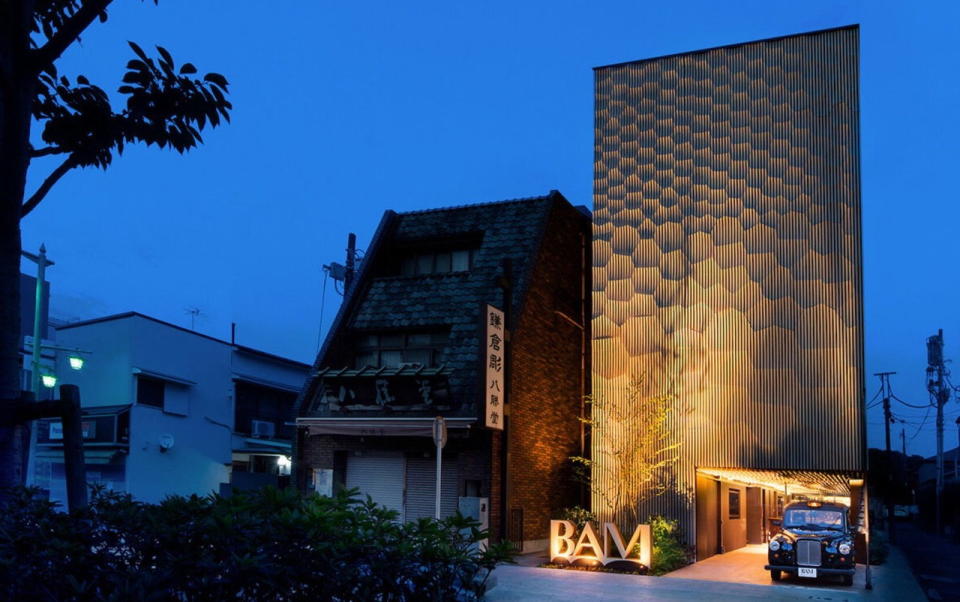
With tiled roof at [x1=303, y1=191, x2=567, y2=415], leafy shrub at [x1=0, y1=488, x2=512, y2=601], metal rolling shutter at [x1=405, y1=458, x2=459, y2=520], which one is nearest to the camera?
leafy shrub at [x1=0, y1=488, x2=512, y2=601]

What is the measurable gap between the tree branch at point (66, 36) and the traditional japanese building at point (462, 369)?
48.9ft

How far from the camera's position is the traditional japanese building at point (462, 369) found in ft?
72.4

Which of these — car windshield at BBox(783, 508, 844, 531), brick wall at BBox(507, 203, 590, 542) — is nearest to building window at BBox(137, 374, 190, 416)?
brick wall at BBox(507, 203, 590, 542)

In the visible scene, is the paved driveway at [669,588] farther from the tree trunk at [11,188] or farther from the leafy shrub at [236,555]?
the tree trunk at [11,188]

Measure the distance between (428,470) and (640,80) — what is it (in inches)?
430

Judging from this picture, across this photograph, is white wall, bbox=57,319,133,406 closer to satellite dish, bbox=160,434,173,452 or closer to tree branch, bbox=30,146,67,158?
satellite dish, bbox=160,434,173,452

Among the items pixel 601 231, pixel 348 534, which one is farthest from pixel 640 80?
pixel 348 534

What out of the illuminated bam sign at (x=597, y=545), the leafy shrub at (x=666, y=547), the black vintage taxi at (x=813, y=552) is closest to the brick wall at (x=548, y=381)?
the illuminated bam sign at (x=597, y=545)

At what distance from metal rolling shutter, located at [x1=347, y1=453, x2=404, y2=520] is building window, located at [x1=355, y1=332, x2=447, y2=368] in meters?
2.38

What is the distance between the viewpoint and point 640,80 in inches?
916

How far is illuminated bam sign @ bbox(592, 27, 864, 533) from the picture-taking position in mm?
20375

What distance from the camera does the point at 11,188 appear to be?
575cm

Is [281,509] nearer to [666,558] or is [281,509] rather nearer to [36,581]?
[36,581]

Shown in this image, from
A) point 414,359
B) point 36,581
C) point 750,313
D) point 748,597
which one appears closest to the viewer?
point 36,581
